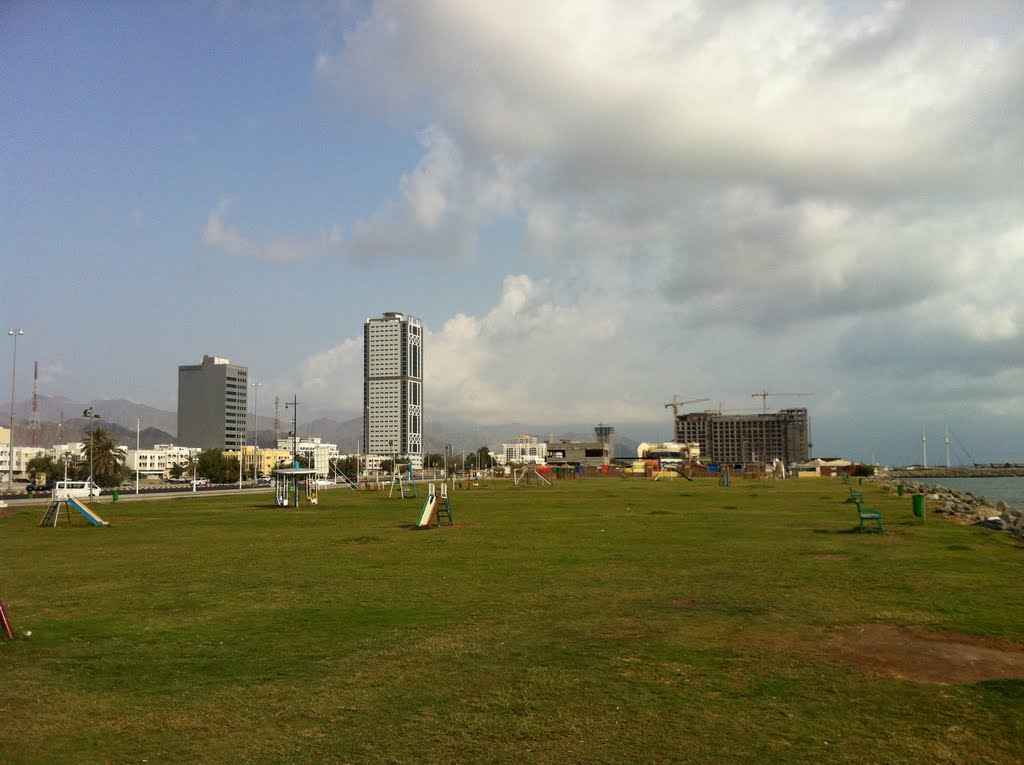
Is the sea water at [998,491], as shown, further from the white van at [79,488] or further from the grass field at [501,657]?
the white van at [79,488]

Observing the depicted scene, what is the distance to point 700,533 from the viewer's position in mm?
24547

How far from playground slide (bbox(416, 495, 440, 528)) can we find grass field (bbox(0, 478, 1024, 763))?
7.47 meters

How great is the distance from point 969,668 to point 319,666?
23.5 feet

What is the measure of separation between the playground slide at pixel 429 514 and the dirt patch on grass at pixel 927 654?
61.5 feet

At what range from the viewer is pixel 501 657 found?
29.4 ft

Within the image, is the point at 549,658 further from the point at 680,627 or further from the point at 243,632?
the point at 243,632

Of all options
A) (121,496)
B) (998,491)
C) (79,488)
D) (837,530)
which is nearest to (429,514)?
(837,530)

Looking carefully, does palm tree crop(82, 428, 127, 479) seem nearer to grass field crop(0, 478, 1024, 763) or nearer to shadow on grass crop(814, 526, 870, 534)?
grass field crop(0, 478, 1024, 763)

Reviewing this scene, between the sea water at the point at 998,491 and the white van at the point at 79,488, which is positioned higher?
the white van at the point at 79,488

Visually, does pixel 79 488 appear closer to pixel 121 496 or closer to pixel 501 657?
pixel 121 496

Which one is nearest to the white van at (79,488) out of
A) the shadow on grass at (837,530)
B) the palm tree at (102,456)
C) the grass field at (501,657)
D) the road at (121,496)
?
the road at (121,496)

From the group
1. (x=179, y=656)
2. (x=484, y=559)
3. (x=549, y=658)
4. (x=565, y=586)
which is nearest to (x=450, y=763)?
(x=549, y=658)

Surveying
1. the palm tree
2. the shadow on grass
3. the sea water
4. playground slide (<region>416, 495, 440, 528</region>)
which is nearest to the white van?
the palm tree

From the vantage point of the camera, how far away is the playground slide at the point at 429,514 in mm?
27469
